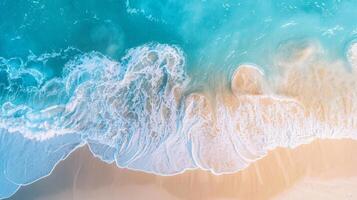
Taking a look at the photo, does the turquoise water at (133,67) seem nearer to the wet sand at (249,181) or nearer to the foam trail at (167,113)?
the foam trail at (167,113)

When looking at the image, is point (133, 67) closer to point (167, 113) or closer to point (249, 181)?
point (167, 113)

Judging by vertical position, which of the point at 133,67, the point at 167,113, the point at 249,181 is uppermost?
the point at 133,67

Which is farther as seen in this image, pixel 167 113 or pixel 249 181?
pixel 167 113

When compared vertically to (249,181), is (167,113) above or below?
above

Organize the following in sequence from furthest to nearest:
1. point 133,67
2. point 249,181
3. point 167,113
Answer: point 133,67
point 167,113
point 249,181

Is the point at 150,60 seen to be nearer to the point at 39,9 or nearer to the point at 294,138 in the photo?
the point at 39,9

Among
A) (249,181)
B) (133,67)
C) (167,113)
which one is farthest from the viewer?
(133,67)

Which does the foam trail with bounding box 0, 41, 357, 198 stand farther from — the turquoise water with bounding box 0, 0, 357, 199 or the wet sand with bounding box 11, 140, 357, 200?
the wet sand with bounding box 11, 140, 357, 200

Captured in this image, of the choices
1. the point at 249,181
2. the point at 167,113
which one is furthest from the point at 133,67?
the point at 249,181

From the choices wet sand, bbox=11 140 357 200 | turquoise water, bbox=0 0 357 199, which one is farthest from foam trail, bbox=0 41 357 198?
wet sand, bbox=11 140 357 200
